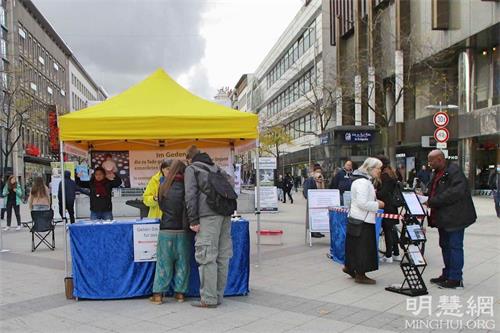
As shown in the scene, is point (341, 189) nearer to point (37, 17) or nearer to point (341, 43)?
point (341, 43)

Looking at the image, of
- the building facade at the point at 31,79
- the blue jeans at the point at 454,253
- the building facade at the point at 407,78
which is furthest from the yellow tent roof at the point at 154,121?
the building facade at the point at 31,79

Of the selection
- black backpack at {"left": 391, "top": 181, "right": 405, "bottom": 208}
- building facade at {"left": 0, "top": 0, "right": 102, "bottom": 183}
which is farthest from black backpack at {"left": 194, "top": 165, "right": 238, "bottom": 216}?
building facade at {"left": 0, "top": 0, "right": 102, "bottom": 183}

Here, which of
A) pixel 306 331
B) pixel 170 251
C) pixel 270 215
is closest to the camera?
pixel 306 331

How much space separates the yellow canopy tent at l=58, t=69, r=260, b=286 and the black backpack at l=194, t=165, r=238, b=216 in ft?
4.93

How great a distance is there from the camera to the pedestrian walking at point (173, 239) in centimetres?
600

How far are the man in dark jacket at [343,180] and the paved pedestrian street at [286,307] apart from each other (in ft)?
8.58

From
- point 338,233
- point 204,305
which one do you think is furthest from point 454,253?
point 204,305

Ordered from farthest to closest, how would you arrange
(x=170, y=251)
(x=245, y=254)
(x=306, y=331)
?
(x=245, y=254) → (x=170, y=251) → (x=306, y=331)

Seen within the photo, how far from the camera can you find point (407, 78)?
31828mm

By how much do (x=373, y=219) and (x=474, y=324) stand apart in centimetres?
202

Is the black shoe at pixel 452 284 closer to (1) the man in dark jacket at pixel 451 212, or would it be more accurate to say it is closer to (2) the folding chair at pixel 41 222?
(1) the man in dark jacket at pixel 451 212

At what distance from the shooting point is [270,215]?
1970 cm

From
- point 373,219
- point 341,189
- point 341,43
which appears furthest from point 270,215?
point 341,43

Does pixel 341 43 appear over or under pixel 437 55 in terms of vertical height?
over
